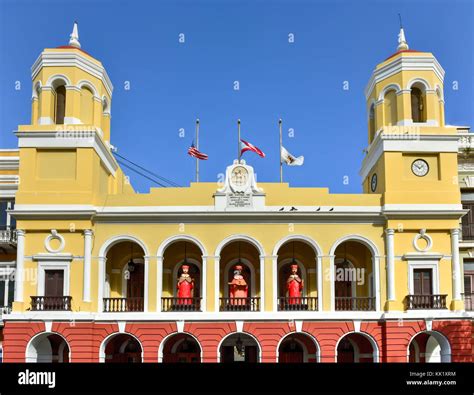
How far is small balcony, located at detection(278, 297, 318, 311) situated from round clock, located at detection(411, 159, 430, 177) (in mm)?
6281

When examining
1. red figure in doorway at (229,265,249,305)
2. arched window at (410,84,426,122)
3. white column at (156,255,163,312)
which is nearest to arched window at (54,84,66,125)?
white column at (156,255,163,312)

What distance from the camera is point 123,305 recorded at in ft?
94.5

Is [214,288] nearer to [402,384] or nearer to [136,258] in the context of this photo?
[136,258]

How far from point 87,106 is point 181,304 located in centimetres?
877

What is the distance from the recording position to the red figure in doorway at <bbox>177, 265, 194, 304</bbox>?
28.4 m

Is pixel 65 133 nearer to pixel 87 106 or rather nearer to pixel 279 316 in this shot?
pixel 87 106

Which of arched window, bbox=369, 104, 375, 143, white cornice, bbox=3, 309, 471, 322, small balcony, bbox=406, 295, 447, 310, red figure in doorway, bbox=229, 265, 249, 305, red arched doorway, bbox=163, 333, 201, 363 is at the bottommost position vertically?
red arched doorway, bbox=163, 333, 201, 363

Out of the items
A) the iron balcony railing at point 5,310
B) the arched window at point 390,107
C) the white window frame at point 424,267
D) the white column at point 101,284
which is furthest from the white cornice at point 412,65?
the iron balcony railing at point 5,310

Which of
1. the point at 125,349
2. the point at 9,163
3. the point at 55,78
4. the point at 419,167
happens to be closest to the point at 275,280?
the point at 125,349

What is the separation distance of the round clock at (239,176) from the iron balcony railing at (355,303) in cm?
A: 566

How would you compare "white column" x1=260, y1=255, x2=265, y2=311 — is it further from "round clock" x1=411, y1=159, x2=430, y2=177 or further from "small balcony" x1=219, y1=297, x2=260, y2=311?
"round clock" x1=411, y1=159, x2=430, y2=177

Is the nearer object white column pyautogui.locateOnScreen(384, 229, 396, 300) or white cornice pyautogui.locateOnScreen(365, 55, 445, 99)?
white column pyautogui.locateOnScreen(384, 229, 396, 300)

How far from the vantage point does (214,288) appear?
28438 millimetres

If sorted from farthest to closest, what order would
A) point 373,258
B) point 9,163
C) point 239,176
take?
point 9,163 < point 239,176 < point 373,258
